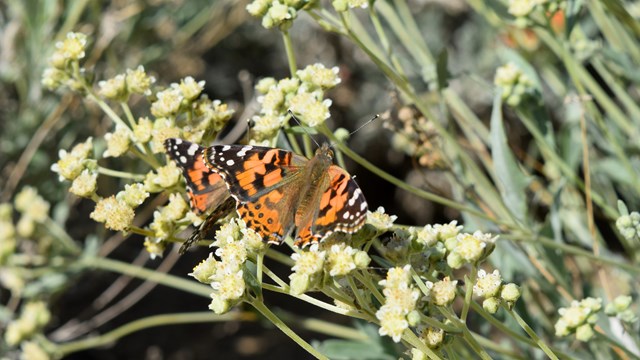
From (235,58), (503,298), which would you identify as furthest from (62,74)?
(235,58)

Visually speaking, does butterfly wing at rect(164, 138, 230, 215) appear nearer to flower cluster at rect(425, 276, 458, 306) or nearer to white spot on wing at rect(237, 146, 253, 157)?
white spot on wing at rect(237, 146, 253, 157)

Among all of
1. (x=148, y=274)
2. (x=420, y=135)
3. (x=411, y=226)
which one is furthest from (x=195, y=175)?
(x=148, y=274)

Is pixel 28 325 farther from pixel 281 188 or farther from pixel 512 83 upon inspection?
pixel 512 83

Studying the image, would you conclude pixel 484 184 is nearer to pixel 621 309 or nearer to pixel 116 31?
pixel 621 309

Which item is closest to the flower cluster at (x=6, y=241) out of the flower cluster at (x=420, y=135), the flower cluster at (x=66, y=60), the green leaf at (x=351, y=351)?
the flower cluster at (x=66, y=60)

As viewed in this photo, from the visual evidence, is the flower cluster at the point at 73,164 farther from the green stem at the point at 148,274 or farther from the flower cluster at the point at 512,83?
the flower cluster at the point at 512,83
